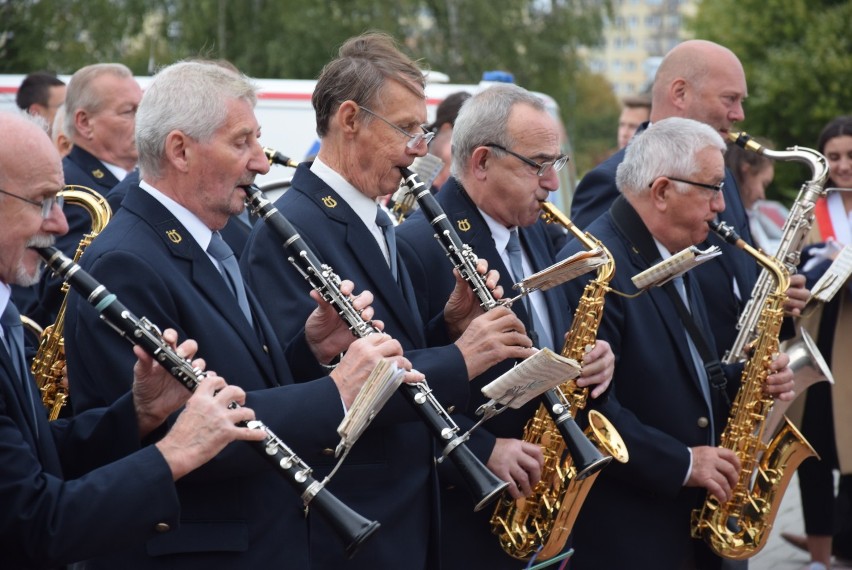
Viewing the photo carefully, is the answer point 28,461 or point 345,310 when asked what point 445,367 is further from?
point 28,461

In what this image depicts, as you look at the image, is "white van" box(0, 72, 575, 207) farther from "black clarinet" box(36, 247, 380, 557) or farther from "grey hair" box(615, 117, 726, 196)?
"black clarinet" box(36, 247, 380, 557)

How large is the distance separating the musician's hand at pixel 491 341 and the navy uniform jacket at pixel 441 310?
445 mm

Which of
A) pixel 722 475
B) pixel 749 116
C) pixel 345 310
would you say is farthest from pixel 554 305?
pixel 749 116

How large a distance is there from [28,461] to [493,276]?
69.5 inches

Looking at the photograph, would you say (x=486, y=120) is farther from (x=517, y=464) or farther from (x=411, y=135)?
(x=517, y=464)

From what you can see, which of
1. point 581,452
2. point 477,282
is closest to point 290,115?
point 477,282

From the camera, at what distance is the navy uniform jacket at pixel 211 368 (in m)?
3.40

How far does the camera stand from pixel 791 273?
6.43 meters

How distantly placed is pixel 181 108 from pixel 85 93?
120 inches

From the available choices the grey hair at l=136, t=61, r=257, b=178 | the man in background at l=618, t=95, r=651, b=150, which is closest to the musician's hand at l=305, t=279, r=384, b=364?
the grey hair at l=136, t=61, r=257, b=178

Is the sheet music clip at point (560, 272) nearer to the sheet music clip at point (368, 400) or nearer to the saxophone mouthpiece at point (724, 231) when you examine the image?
the sheet music clip at point (368, 400)

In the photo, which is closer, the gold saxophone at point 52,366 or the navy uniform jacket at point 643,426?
the gold saxophone at point 52,366

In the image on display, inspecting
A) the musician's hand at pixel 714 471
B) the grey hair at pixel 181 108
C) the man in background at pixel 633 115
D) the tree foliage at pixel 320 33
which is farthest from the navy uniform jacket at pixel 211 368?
the tree foliage at pixel 320 33

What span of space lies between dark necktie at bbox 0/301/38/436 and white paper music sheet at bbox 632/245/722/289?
2393mm
